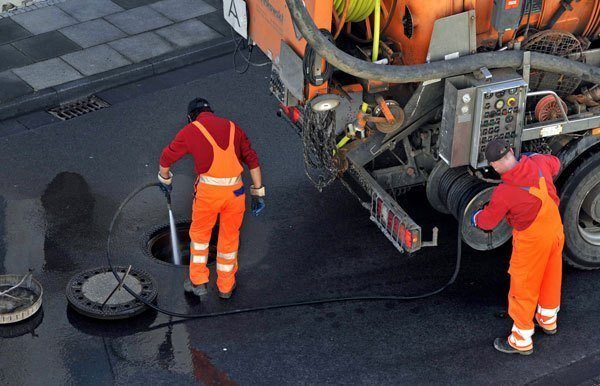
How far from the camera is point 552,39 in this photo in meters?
6.64

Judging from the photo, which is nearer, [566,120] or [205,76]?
[566,120]

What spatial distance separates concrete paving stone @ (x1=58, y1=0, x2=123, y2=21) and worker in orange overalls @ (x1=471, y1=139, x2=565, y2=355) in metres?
5.90

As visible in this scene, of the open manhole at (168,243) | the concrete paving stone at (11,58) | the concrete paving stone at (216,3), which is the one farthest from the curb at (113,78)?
the open manhole at (168,243)

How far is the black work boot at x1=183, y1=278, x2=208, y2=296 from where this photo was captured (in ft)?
23.3

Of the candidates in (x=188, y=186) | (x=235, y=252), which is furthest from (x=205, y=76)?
(x=235, y=252)

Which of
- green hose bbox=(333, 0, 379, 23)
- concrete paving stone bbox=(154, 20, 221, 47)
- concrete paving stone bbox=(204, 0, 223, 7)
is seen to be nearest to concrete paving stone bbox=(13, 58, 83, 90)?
concrete paving stone bbox=(154, 20, 221, 47)

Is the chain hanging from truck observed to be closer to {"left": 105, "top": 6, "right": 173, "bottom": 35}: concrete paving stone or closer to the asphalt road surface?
the asphalt road surface

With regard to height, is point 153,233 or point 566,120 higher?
point 566,120

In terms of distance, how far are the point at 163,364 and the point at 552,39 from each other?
133 inches

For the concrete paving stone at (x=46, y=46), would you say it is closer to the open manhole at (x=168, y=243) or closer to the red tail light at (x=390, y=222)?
the open manhole at (x=168, y=243)

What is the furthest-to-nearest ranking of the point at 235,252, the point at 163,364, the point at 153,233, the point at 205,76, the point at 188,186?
the point at 205,76, the point at 188,186, the point at 153,233, the point at 235,252, the point at 163,364

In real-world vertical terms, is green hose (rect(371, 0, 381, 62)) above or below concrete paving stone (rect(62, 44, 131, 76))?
above

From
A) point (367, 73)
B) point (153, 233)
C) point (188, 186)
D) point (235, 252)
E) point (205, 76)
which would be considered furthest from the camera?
point (205, 76)

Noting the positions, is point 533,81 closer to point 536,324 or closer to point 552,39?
point 552,39
